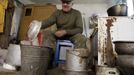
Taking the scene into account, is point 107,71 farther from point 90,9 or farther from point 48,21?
point 90,9

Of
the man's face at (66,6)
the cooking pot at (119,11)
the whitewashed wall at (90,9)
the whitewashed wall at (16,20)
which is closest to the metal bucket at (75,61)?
the cooking pot at (119,11)

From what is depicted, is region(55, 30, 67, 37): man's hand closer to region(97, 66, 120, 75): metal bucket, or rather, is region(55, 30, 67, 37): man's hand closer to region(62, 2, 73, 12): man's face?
region(62, 2, 73, 12): man's face

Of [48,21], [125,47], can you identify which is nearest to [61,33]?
[48,21]

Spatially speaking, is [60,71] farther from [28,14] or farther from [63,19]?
[28,14]

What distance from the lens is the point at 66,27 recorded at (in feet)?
9.04

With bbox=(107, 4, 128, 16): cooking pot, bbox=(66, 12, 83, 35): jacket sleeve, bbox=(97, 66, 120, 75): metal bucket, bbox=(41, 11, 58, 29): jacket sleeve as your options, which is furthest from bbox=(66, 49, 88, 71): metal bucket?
bbox=(41, 11, 58, 29): jacket sleeve

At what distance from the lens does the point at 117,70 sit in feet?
5.55

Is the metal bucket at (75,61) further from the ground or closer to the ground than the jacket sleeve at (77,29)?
closer to the ground

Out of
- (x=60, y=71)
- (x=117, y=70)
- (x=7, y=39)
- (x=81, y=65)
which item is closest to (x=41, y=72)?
(x=60, y=71)

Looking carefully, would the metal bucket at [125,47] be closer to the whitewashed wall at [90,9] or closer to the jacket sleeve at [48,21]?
the jacket sleeve at [48,21]

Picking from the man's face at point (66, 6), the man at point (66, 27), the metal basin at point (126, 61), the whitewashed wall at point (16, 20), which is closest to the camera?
the metal basin at point (126, 61)

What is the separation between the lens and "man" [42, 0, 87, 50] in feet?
8.00

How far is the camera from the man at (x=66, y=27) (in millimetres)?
2439

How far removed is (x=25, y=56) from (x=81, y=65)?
571 millimetres
